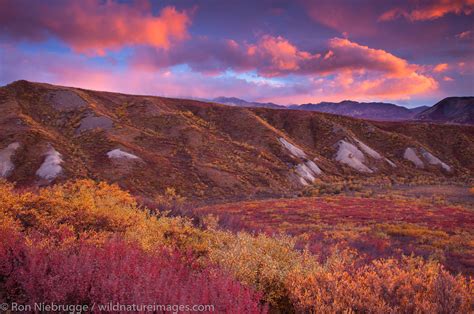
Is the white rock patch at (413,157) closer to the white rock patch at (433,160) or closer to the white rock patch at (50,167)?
the white rock patch at (433,160)

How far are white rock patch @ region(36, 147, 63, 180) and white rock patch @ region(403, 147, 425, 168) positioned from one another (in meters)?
65.4

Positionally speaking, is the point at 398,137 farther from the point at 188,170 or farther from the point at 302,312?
the point at 302,312

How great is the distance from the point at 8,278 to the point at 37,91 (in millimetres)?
60779

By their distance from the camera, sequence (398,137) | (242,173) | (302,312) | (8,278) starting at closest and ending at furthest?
1. (302,312)
2. (8,278)
3. (242,173)
4. (398,137)

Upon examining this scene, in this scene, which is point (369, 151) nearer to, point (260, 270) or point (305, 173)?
point (305, 173)

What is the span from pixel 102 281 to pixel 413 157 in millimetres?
79168

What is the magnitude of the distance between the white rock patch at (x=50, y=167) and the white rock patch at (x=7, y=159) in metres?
2.71

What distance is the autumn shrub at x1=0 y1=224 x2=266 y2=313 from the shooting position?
4.65 m

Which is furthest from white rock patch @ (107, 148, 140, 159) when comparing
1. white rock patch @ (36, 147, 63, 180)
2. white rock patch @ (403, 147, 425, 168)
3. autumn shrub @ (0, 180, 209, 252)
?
white rock patch @ (403, 147, 425, 168)

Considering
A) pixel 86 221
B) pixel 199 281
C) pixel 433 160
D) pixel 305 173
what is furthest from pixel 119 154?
pixel 433 160

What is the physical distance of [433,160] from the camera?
2896 inches

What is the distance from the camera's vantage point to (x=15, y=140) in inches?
1539

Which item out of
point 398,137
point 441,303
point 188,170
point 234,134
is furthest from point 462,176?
point 441,303

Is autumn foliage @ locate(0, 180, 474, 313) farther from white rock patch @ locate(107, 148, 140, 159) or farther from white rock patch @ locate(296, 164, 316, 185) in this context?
white rock patch @ locate(296, 164, 316, 185)
